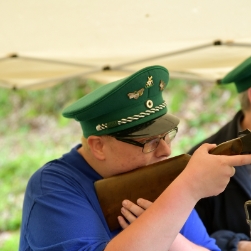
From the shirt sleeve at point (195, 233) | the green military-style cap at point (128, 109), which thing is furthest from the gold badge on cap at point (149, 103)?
the shirt sleeve at point (195, 233)

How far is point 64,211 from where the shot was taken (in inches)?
39.6

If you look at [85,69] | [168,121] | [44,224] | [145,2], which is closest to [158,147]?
[168,121]

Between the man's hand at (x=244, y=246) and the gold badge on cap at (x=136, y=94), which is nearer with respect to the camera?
the gold badge on cap at (x=136, y=94)

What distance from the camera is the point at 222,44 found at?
1.85 meters

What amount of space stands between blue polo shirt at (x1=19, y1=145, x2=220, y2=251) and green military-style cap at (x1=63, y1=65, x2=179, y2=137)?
5.4 inches

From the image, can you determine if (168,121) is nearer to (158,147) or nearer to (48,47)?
(158,147)

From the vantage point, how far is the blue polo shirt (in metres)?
0.98

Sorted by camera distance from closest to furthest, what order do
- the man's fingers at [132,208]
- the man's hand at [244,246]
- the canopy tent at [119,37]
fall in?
1. the man's fingers at [132,208]
2. the man's hand at [244,246]
3. the canopy tent at [119,37]

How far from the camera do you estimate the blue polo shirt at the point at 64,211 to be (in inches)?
38.4

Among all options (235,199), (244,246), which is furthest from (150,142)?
(235,199)

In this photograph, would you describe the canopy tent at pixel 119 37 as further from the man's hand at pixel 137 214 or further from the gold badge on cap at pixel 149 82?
the man's hand at pixel 137 214

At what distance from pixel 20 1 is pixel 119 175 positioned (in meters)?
0.75

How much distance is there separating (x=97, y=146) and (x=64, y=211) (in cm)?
21

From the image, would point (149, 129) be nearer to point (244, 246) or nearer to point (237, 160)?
point (237, 160)
